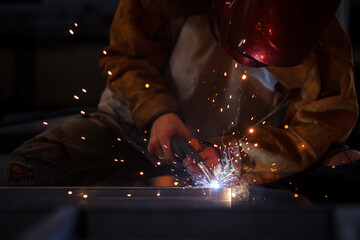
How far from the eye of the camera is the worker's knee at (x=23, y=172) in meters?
1.22

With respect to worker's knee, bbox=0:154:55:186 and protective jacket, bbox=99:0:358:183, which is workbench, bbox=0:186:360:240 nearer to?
protective jacket, bbox=99:0:358:183

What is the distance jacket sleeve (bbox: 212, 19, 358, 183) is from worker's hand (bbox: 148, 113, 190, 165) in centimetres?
19

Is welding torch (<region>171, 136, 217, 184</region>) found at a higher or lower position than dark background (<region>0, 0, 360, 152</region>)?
lower

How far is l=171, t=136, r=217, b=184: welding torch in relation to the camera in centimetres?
101

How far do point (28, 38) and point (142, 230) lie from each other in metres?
2.59

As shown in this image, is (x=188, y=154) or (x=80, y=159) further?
(x=80, y=159)

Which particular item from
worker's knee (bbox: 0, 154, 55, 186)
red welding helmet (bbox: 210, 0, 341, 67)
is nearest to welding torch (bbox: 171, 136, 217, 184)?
red welding helmet (bbox: 210, 0, 341, 67)

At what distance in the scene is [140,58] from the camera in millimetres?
1349

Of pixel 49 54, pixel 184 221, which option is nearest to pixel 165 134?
pixel 184 221

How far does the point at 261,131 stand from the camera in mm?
1125

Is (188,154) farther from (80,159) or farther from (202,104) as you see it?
(80,159)

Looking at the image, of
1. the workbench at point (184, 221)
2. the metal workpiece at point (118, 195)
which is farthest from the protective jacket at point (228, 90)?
the workbench at point (184, 221)

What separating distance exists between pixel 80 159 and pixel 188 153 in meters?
0.44

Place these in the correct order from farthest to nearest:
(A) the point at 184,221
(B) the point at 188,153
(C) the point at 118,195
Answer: (B) the point at 188,153 < (C) the point at 118,195 < (A) the point at 184,221
